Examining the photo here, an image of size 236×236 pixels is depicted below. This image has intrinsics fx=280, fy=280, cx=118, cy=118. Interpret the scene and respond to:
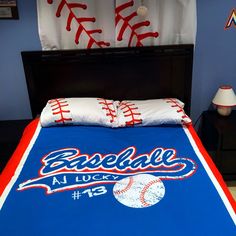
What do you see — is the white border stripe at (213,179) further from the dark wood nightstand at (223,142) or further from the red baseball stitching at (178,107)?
the dark wood nightstand at (223,142)

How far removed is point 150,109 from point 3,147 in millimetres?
1329

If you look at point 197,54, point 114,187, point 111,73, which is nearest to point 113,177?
point 114,187

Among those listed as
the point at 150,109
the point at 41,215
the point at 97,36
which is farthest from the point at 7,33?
the point at 41,215

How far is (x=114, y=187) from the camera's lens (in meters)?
1.62

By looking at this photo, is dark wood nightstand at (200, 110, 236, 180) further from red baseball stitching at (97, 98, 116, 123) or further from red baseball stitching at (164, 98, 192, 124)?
red baseball stitching at (97, 98, 116, 123)

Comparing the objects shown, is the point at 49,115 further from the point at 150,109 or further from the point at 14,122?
the point at 150,109

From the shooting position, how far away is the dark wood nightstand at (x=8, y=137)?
2.46m

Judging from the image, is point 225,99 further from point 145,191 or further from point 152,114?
point 145,191

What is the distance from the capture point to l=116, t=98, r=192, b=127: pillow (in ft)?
7.55

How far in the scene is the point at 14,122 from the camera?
109 inches

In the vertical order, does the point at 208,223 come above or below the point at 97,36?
below

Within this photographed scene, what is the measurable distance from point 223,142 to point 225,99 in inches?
15.8

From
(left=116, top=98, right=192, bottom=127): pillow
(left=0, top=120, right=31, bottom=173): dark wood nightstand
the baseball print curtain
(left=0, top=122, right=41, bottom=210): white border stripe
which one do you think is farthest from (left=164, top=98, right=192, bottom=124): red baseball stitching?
(left=0, top=120, right=31, bottom=173): dark wood nightstand

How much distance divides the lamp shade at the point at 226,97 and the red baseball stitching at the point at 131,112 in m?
0.80
